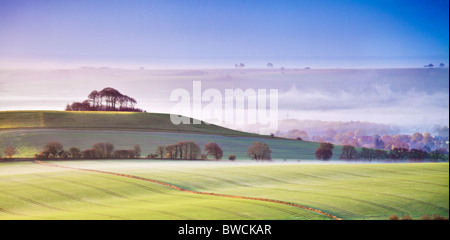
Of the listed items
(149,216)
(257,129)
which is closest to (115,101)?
(257,129)

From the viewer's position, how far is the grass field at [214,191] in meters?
8.91

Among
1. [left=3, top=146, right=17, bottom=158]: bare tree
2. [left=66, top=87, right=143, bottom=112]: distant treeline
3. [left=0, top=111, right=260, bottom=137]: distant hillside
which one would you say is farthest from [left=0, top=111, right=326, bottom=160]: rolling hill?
[left=66, top=87, right=143, bottom=112]: distant treeline

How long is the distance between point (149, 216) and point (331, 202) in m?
4.23

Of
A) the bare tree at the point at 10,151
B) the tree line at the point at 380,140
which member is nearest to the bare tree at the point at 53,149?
the bare tree at the point at 10,151

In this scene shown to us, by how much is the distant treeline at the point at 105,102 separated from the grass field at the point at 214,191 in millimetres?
2266

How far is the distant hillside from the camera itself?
1410 centimetres

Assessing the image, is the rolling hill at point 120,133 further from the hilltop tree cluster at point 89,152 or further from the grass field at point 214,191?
the grass field at point 214,191

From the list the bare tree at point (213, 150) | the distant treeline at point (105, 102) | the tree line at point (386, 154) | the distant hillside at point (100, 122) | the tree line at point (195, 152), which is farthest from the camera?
the tree line at point (386, 154)

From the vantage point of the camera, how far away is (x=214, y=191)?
11477 mm

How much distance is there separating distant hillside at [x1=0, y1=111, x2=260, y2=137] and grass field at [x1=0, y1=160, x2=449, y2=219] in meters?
2.05

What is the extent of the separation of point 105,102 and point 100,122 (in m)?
1.89

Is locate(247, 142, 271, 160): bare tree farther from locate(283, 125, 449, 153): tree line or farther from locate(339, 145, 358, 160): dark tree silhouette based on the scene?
locate(339, 145, 358, 160): dark tree silhouette
